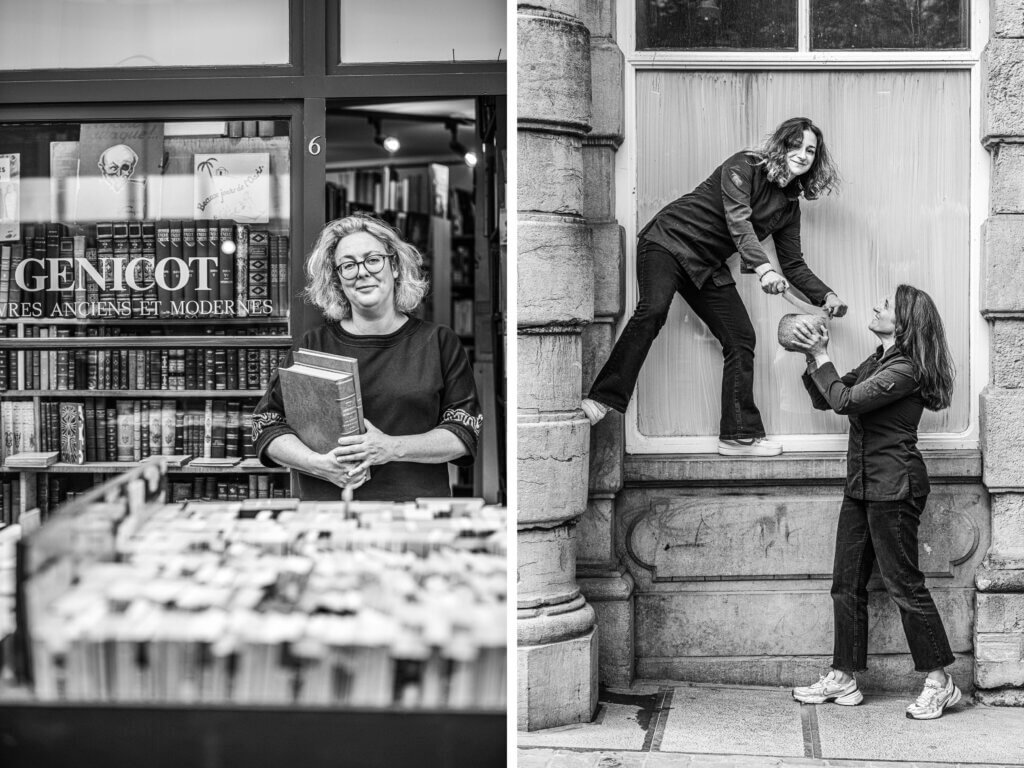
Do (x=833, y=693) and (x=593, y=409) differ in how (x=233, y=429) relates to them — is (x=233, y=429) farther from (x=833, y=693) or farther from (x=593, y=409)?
(x=833, y=693)

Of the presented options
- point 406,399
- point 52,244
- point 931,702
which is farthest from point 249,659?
point 931,702

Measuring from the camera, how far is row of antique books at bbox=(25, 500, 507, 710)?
2.50 metres

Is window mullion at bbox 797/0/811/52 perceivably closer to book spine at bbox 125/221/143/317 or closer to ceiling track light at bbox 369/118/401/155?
book spine at bbox 125/221/143/317

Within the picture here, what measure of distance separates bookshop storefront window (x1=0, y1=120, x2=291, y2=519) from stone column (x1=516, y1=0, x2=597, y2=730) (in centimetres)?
100

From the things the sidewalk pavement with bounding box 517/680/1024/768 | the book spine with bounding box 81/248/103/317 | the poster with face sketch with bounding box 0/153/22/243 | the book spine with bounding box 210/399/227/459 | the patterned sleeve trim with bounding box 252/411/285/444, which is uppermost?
the poster with face sketch with bounding box 0/153/22/243

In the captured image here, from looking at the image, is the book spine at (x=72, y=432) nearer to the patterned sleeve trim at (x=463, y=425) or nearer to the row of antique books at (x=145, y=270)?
the row of antique books at (x=145, y=270)

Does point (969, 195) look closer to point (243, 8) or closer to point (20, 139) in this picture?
point (243, 8)

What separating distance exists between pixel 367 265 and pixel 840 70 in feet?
8.48

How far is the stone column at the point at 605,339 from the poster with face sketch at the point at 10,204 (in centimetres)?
234

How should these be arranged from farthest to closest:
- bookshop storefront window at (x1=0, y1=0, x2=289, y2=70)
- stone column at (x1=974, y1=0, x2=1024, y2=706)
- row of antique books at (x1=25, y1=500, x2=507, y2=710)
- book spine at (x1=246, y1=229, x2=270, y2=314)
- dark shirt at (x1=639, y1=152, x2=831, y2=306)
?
stone column at (x1=974, y1=0, x2=1024, y2=706) → dark shirt at (x1=639, y1=152, x2=831, y2=306) → book spine at (x1=246, y1=229, x2=270, y2=314) → bookshop storefront window at (x1=0, y1=0, x2=289, y2=70) → row of antique books at (x1=25, y1=500, x2=507, y2=710)

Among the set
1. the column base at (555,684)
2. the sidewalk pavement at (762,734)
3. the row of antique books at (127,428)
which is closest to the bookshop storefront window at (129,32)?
the row of antique books at (127,428)

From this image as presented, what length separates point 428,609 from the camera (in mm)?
2566

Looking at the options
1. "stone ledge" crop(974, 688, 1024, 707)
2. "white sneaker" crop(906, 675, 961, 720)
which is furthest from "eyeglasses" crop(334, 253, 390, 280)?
"stone ledge" crop(974, 688, 1024, 707)

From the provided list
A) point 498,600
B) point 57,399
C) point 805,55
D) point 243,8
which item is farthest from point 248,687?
point 805,55
